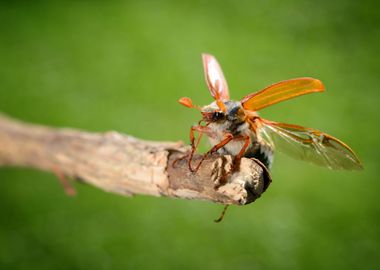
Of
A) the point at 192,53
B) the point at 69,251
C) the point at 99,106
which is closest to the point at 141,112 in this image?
the point at 99,106

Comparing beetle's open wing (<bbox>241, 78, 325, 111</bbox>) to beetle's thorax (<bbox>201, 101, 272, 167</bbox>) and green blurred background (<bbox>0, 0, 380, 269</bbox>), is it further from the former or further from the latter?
green blurred background (<bbox>0, 0, 380, 269</bbox>)

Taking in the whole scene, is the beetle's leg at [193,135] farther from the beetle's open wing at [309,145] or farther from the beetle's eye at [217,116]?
the beetle's open wing at [309,145]

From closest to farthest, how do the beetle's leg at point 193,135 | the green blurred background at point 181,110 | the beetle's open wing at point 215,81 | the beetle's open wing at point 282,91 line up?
the beetle's open wing at point 282,91 → the beetle's leg at point 193,135 → the beetle's open wing at point 215,81 → the green blurred background at point 181,110

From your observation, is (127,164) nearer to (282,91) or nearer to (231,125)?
(231,125)

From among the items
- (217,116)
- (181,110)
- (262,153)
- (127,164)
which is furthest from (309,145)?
(181,110)

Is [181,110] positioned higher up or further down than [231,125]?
further down

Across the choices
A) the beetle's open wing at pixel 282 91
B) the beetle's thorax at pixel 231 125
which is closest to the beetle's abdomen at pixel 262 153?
the beetle's thorax at pixel 231 125

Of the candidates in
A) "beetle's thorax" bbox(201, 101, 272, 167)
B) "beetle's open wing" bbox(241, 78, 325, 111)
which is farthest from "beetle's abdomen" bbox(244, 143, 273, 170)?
"beetle's open wing" bbox(241, 78, 325, 111)
